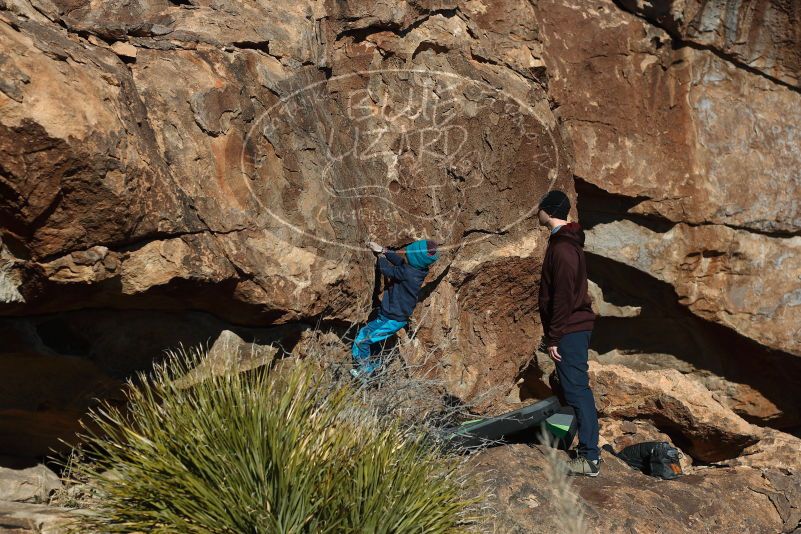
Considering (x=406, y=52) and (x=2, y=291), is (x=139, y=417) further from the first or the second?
(x=406, y=52)

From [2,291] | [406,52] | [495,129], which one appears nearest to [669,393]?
[495,129]

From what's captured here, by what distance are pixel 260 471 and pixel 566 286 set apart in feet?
8.08

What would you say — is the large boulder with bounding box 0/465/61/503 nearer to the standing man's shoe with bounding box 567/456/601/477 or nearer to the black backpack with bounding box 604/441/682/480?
the standing man's shoe with bounding box 567/456/601/477

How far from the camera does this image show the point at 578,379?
19.9 ft

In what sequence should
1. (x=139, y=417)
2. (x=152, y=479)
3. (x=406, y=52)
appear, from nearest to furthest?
1. (x=152, y=479)
2. (x=139, y=417)
3. (x=406, y=52)

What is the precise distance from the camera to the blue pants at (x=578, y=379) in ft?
19.9

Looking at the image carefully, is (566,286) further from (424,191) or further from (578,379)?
(424,191)

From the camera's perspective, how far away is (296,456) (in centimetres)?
447

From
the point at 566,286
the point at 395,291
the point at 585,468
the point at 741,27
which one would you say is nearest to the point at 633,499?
the point at 585,468

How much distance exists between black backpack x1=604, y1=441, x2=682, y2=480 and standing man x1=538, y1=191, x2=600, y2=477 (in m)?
0.80

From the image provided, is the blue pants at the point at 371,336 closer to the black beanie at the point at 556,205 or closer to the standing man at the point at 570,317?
the standing man at the point at 570,317

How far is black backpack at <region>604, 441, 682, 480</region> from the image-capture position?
6.70 metres

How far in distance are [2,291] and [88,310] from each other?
672 millimetres

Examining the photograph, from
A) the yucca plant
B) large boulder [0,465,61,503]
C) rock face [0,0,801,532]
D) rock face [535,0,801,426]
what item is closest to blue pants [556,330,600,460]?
rock face [0,0,801,532]
